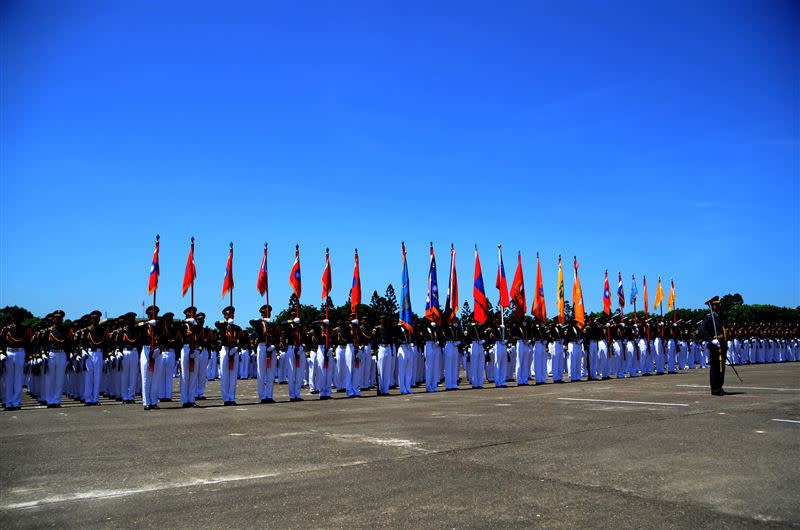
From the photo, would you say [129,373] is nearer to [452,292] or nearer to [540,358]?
[452,292]

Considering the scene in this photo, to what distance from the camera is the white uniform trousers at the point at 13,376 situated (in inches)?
576

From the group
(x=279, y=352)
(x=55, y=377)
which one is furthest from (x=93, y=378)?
(x=279, y=352)

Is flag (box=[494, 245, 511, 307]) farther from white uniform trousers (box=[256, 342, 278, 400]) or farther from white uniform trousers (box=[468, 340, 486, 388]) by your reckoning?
white uniform trousers (box=[256, 342, 278, 400])

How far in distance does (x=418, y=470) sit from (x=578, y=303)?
59.4 feet

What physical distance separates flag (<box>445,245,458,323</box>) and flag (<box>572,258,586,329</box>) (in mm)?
5663

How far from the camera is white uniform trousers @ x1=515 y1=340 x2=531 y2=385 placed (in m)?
20.6

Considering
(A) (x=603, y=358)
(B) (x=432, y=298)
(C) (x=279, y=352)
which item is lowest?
(A) (x=603, y=358)

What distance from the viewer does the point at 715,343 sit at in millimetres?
13438

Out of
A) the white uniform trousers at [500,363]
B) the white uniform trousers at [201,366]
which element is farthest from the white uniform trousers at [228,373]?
the white uniform trousers at [500,363]

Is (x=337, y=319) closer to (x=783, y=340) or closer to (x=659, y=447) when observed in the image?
(x=659, y=447)

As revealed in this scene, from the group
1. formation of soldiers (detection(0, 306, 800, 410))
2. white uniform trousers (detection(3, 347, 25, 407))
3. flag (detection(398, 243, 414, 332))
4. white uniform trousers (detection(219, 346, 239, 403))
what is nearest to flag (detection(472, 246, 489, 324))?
formation of soldiers (detection(0, 306, 800, 410))

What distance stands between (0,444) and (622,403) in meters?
11.1

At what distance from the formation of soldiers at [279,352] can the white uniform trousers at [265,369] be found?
28 mm

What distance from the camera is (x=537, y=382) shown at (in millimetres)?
20844
